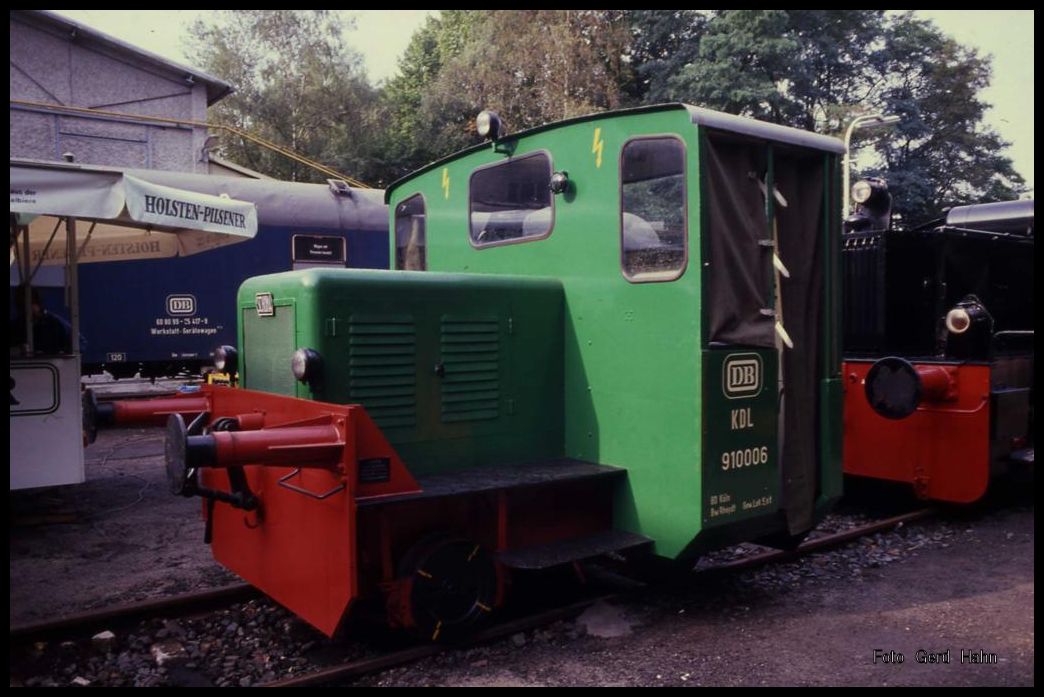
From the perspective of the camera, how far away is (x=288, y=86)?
89.0 ft

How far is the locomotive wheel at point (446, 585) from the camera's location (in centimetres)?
375

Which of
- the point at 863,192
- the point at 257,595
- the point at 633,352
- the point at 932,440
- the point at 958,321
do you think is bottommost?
the point at 257,595

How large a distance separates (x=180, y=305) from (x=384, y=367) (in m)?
8.12

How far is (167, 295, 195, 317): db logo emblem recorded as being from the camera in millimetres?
11023

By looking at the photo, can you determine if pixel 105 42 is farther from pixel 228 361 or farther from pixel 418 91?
pixel 228 361

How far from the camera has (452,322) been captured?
4.25 meters

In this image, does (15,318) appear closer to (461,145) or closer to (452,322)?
(452,322)

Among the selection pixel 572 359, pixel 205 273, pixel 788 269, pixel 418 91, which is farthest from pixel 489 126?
pixel 418 91

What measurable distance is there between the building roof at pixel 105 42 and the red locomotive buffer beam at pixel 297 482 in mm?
16793

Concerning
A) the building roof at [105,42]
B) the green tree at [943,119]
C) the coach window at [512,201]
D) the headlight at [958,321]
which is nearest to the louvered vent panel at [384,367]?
the coach window at [512,201]

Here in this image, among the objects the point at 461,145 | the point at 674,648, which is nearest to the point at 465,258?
the point at 674,648

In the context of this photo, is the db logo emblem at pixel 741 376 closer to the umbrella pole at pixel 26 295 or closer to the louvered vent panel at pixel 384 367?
the louvered vent panel at pixel 384 367

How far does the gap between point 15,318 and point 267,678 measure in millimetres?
4513

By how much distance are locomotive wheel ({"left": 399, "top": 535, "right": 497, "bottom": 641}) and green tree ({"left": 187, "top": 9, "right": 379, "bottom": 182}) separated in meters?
23.8
